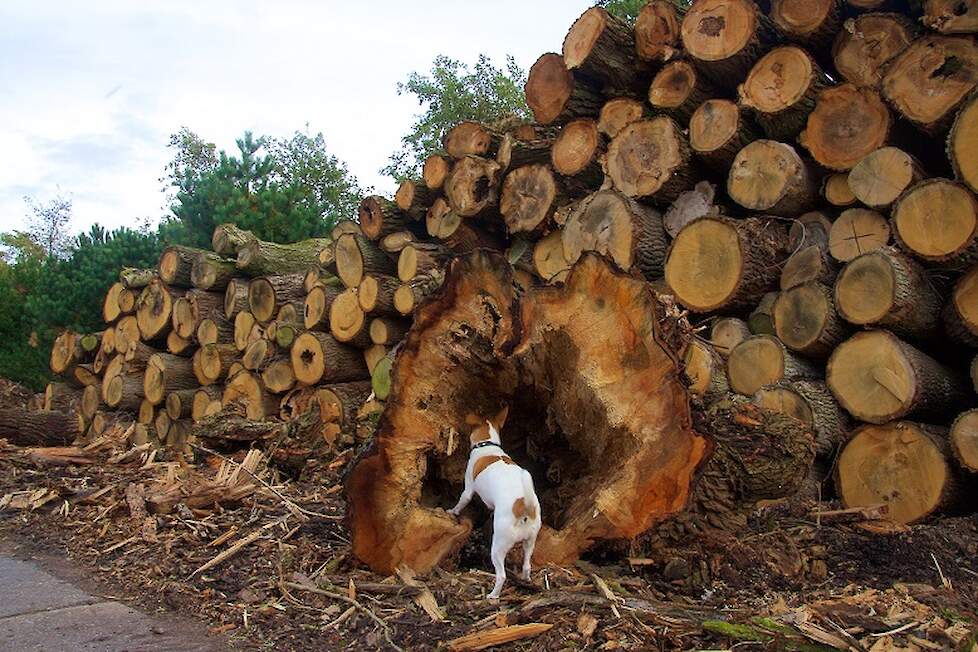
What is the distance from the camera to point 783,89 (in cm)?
523

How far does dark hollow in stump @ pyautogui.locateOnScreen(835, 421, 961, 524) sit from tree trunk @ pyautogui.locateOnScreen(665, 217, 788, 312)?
3.63ft

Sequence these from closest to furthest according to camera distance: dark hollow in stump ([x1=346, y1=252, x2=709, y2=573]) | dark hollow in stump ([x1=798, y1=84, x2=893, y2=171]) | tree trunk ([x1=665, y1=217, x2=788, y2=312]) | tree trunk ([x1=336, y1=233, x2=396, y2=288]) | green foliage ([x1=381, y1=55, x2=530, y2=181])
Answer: dark hollow in stump ([x1=346, y1=252, x2=709, y2=573]), dark hollow in stump ([x1=798, y1=84, x2=893, y2=171]), tree trunk ([x1=665, y1=217, x2=788, y2=312]), tree trunk ([x1=336, y1=233, x2=396, y2=288]), green foliage ([x1=381, y1=55, x2=530, y2=181])

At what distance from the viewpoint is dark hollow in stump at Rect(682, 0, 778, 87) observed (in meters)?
5.32

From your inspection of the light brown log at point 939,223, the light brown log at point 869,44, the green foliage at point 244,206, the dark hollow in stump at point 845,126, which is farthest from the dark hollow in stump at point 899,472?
the green foliage at point 244,206

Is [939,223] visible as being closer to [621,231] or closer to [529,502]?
[621,231]

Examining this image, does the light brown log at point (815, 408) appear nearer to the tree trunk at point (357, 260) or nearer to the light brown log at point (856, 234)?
the light brown log at point (856, 234)

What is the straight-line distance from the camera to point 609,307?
3.57 m

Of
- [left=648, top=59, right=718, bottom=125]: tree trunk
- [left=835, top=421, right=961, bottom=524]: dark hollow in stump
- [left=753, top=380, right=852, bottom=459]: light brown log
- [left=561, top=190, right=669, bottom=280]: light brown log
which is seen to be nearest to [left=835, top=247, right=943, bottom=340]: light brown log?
[left=753, top=380, right=852, bottom=459]: light brown log

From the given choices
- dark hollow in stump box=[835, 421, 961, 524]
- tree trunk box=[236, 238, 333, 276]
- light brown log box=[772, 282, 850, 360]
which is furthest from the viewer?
tree trunk box=[236, 238, 333, 276]

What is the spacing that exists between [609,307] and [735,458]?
101cm

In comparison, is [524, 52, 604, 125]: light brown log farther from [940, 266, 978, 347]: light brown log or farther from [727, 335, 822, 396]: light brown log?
[940, 266, 978, 347]: light brown log

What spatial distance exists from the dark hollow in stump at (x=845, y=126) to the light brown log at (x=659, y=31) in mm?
1181

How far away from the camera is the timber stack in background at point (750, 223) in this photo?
4.52 metres

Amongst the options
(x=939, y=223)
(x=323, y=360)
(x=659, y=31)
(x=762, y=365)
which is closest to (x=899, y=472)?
(x=762, y=365)
